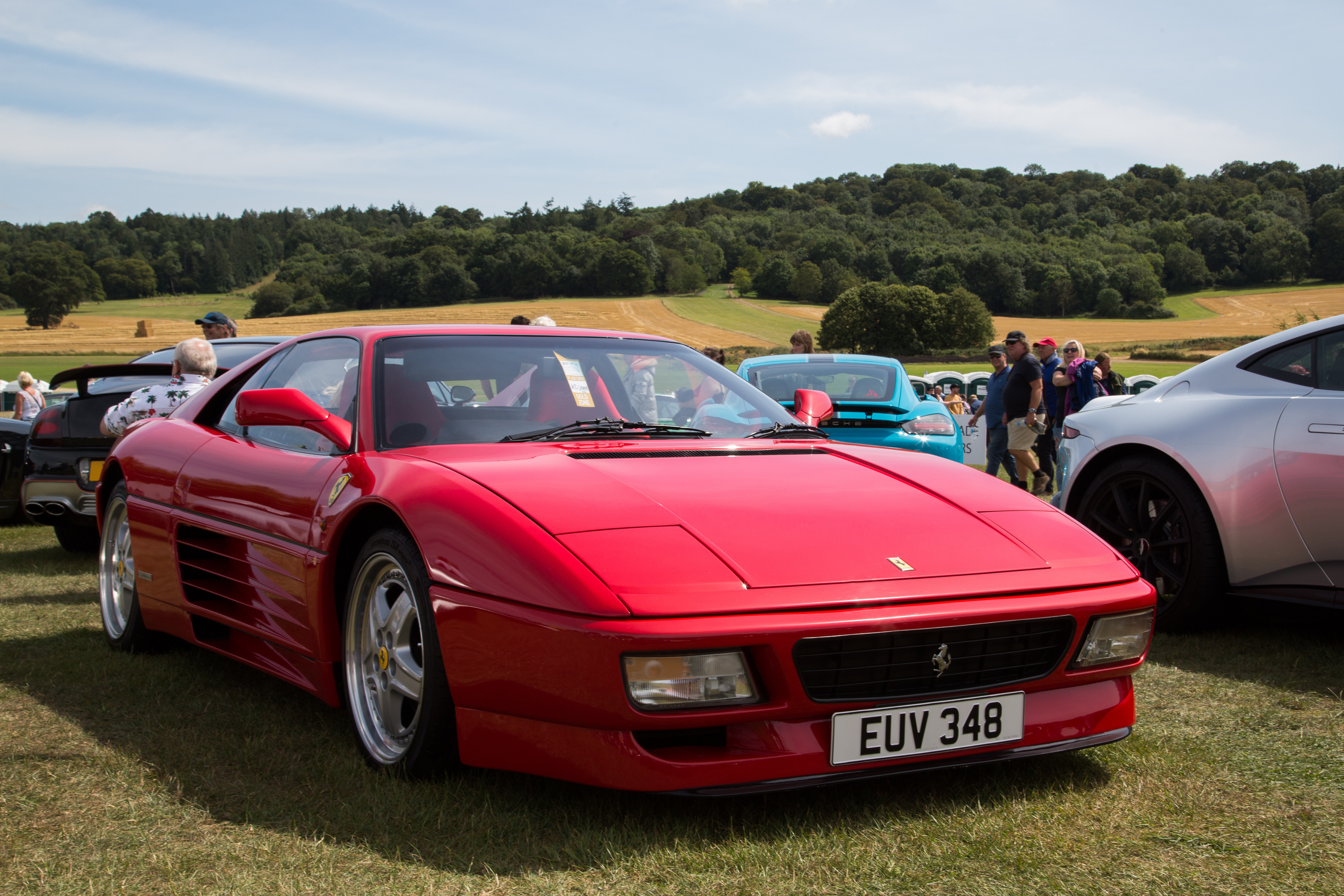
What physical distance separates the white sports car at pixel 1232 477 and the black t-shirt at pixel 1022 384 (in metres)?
5.89

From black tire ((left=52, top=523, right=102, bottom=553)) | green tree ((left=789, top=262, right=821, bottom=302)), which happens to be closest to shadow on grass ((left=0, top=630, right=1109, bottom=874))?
black tire ((left=52, top=523, right=102, bottom=553))

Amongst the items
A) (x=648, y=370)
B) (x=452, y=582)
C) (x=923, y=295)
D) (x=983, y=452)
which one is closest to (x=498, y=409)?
(x=648, y=370)

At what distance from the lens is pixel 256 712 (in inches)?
139

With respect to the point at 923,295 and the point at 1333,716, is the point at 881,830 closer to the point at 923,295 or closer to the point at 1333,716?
the point at 1333,716

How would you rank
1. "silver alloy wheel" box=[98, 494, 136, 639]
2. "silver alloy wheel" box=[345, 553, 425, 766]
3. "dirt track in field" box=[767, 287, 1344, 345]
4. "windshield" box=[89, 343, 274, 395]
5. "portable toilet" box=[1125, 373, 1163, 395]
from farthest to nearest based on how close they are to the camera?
"dirt track in field" box=[767, 287, 1344, 345] < "portable toilet" box=[1125, 373, 1163, 395] < "windshield" box=[89, 343, 274, 395] < "silver alloy wheel" box=[98, 494, 136, 639] < "silver alloy wheel" box=[345, 553, 425, 766]

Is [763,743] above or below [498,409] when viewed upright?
below

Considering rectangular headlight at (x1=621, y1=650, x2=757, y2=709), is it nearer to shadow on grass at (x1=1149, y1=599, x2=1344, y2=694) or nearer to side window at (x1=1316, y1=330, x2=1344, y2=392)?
shadow on grass at (x1=1149, y1=599, x2=1344, y2=694)

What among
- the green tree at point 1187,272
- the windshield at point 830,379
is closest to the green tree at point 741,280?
the green tree at point 1187,272

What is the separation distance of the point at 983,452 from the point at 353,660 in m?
12.9

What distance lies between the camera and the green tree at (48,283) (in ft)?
265

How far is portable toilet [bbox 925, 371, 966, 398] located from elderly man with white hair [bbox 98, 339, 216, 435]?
1840 centimetres

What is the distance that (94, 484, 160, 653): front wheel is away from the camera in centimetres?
435

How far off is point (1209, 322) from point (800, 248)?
122 feet

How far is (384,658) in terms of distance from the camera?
2.90 meters
